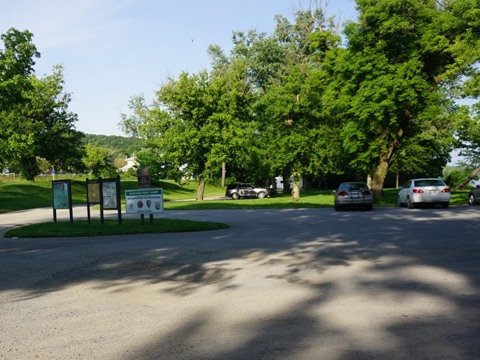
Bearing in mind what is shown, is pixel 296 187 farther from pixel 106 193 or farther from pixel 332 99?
pixel 106 193

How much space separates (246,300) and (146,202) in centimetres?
1104

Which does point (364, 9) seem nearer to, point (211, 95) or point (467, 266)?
point (211, 95)

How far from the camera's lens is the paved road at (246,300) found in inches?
165

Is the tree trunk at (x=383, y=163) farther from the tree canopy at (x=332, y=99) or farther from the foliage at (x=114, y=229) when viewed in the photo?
the foliage at (x=114, y=229)

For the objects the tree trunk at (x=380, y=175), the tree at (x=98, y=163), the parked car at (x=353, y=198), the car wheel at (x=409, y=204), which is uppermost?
the tree at (x=98, y=163)

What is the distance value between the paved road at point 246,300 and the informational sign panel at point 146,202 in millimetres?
5016

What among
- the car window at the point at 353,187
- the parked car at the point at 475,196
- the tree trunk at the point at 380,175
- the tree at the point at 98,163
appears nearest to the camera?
the car window at the point at 353,187

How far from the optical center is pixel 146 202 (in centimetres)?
1644

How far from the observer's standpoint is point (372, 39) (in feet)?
90.9

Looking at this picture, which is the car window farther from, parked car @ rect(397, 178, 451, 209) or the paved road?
the paved road

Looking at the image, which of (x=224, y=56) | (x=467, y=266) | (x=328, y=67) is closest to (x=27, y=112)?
(x=224, y=56)

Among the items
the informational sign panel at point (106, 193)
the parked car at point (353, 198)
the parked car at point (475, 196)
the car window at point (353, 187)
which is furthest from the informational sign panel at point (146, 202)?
the parked car at point (475, 196)

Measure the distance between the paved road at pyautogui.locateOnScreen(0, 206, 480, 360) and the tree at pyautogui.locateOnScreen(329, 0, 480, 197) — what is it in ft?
56.0

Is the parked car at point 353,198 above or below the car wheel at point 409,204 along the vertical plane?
above
